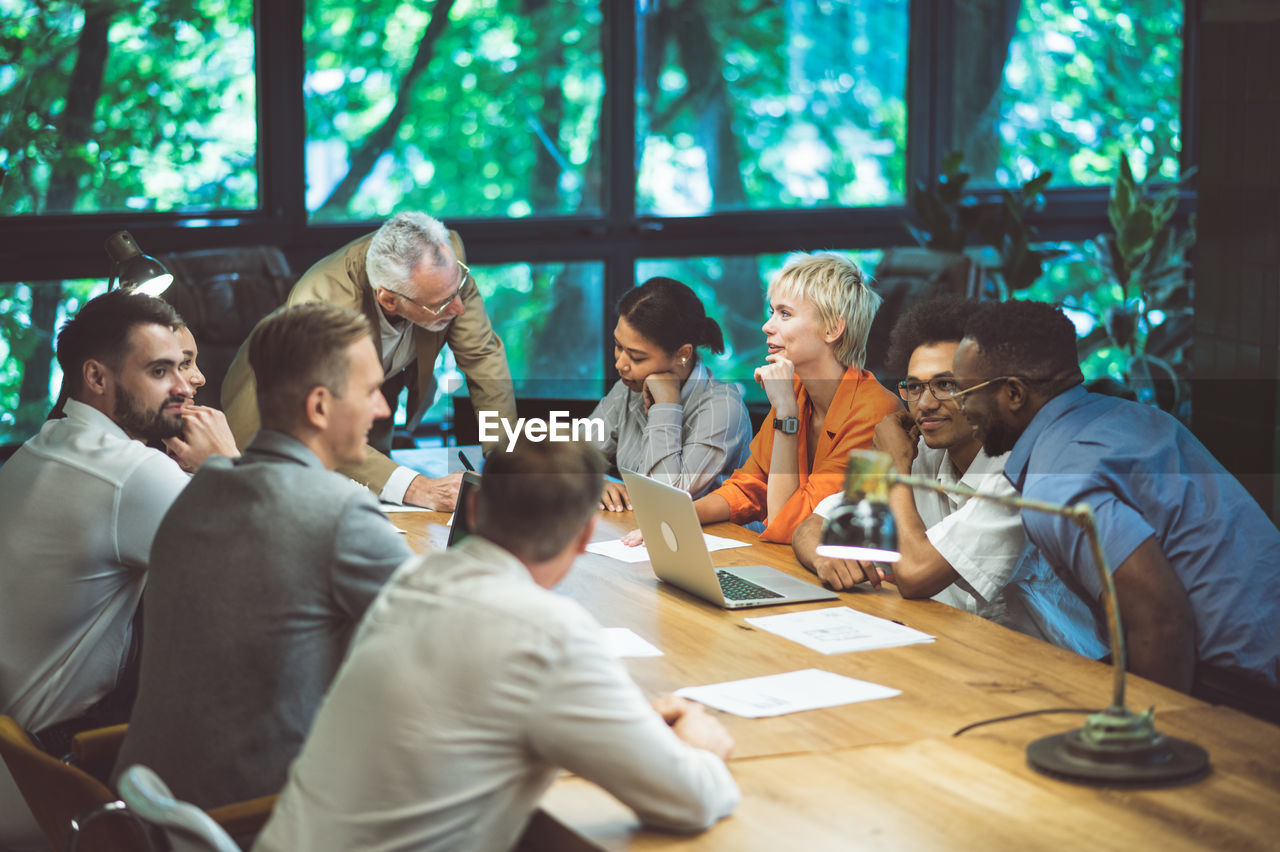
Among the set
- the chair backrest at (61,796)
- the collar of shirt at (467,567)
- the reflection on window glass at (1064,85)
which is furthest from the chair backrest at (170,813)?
the reflection on window glass at (1064,85)

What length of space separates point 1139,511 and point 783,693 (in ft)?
2.79

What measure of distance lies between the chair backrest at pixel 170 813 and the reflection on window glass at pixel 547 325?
16.5 feet

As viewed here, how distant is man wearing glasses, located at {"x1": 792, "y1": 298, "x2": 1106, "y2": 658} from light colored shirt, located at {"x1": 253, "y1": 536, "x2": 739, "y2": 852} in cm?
126

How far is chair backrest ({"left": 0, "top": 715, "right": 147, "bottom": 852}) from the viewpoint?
2.04 m

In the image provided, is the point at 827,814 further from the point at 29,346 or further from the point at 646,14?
the point at 646,14

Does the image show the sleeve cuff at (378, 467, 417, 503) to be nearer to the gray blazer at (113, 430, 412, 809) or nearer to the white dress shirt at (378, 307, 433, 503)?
the white dress shirt at (378, 307, 433, 503)

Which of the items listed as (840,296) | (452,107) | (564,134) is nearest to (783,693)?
(840,296)

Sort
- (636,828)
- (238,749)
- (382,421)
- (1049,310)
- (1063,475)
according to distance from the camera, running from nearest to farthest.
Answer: (636,828)
(238,749)
(1063,475)
(1049,310)
(382,421)

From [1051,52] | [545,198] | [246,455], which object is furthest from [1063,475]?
[1051,52]

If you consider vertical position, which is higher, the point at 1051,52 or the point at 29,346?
the point at 1051,52

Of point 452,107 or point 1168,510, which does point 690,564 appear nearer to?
point 1168,510

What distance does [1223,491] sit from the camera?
278cm

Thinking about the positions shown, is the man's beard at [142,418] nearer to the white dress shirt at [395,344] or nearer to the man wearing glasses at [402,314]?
the man wearing glasses at [402,314]

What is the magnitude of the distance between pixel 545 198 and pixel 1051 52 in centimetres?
284
